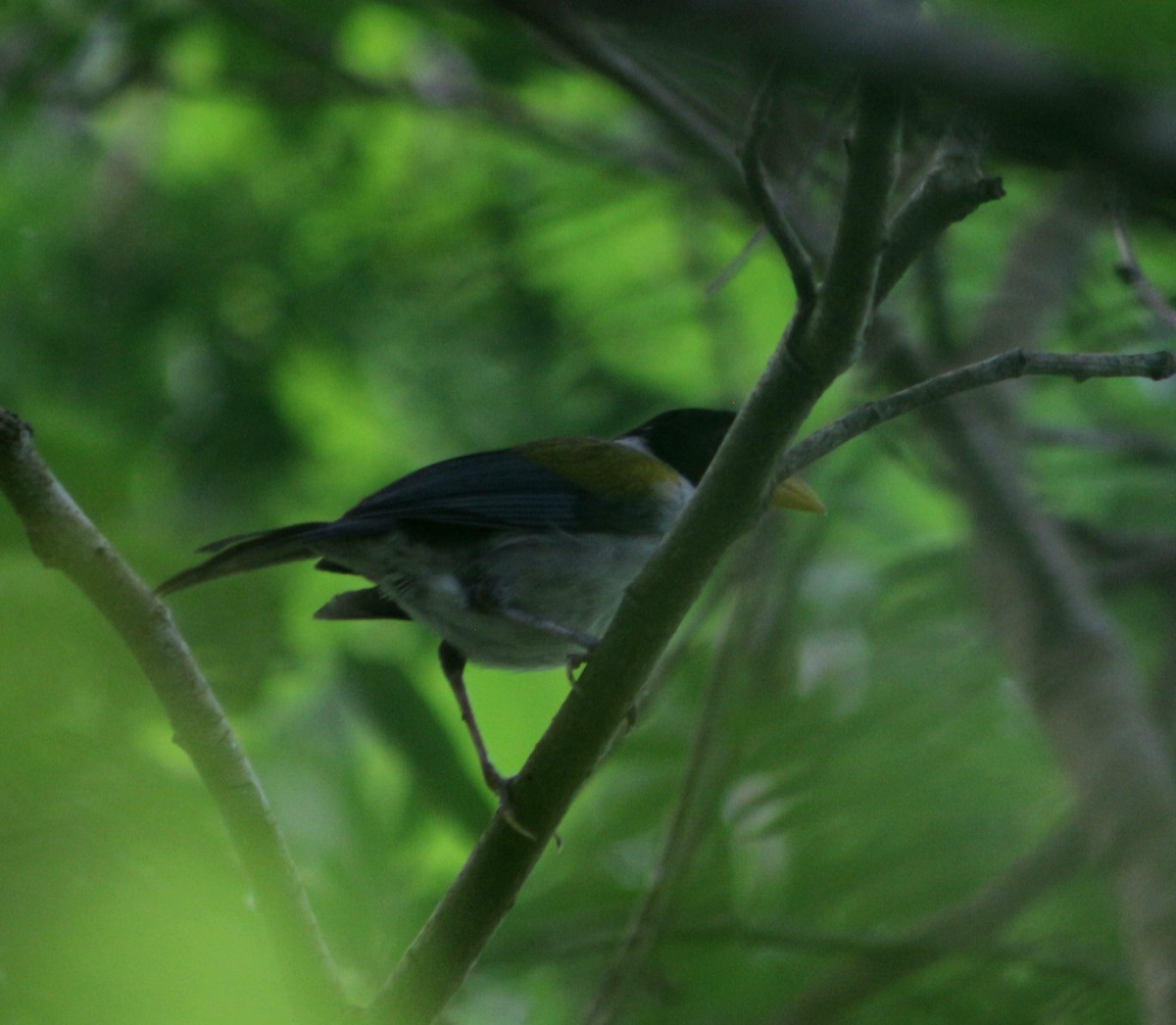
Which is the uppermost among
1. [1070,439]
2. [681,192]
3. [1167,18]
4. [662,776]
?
[1167,18]

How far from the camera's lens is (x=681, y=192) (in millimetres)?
5934

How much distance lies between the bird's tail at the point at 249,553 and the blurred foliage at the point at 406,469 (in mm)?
97

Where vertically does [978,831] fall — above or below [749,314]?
below

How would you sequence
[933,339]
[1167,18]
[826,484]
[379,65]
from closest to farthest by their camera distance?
[1167,18]
[933,339]
[826,484]
[379,65]

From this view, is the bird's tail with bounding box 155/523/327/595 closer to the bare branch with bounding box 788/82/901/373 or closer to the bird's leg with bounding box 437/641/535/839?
the bird's leg with bounding box 437/641/535/839

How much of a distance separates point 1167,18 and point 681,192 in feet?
17.6

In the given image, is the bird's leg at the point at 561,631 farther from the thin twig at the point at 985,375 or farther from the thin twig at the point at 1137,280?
the thin twig at the point at 1137,280

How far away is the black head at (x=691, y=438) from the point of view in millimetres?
3951

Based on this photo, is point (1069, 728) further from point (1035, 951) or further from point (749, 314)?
point (749, 314)

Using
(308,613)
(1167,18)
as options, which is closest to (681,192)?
(308,613)

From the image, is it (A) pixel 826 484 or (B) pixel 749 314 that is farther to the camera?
(B) pixel 749 314

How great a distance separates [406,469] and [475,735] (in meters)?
2.96

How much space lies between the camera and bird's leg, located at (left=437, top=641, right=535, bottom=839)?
2.29m

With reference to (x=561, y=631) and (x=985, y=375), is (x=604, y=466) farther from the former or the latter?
(x=985, y=375)
